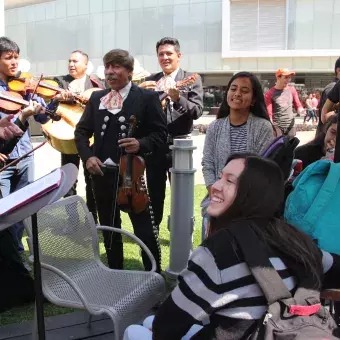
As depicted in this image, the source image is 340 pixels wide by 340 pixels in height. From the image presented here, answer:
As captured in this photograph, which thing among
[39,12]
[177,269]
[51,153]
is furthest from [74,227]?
[39,12]

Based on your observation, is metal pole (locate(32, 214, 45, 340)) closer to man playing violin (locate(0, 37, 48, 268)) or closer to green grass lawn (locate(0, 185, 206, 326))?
green grass lawn (locate(0, 185, 206, 326))

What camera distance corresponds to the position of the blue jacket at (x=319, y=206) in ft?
7.38

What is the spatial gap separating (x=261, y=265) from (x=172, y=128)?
9.90ft

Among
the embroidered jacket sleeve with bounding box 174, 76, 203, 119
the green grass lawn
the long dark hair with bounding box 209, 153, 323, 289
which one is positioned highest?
the embroidered jacket sleeve with bounding box 174, 76, 203, 119

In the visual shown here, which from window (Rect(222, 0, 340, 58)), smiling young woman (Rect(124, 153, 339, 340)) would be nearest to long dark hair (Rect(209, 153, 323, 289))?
smiling young woman (Rect(124, 153, 339, 340))

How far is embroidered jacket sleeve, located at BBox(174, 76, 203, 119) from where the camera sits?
4320mm

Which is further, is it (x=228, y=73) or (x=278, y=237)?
(x=228, y=73)

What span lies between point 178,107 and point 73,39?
35532 millimetres

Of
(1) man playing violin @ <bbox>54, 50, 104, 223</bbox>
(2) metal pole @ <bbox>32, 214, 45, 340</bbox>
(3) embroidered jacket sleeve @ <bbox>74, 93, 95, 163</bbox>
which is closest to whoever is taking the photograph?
(2) metal pole @ <bbox>32, 214, 45, 340</bbox>

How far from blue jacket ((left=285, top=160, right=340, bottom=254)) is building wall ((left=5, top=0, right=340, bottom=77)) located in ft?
108

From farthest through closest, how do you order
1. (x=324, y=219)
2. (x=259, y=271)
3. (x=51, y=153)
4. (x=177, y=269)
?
(x=51, y=153) < (x=177, y=269) < (x=324, y=219) < (x=259, y=271)

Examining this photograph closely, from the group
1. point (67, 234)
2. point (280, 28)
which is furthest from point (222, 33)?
point (67, 234)

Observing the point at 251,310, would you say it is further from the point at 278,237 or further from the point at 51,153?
the point at 51,153

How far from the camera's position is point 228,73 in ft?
121
